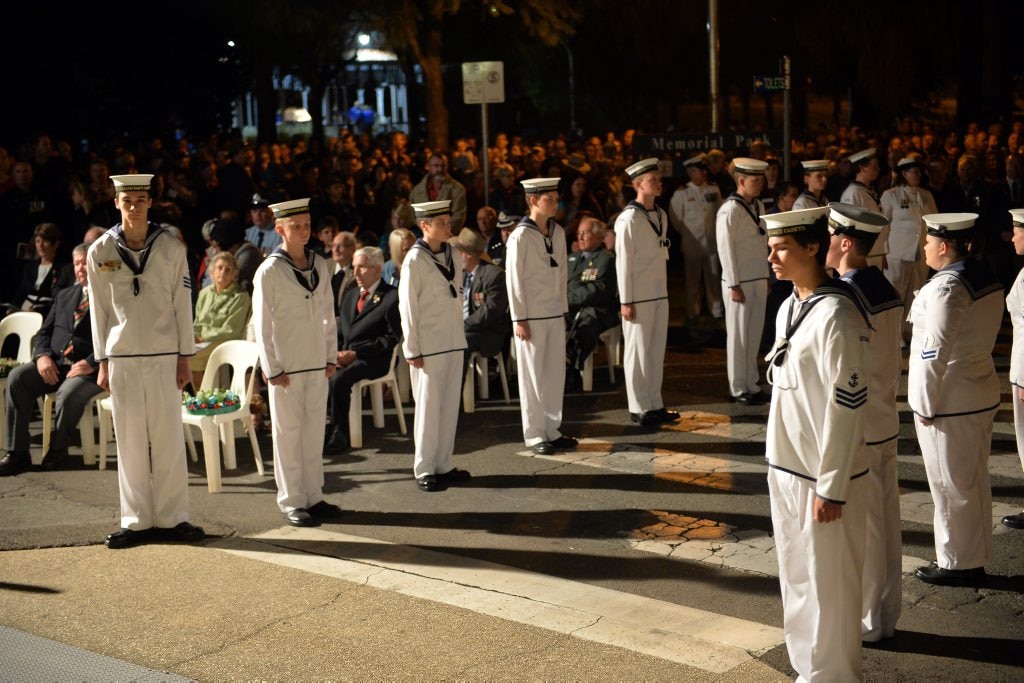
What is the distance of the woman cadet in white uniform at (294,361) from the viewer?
870cm

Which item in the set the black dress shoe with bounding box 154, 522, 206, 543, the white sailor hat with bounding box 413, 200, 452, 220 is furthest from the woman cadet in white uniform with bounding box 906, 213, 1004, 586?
the black dress shoe with bounding box 154, 522, 206, 543

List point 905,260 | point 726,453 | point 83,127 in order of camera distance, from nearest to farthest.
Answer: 1. point 726,453
2. point 905,260
3. point 83,127

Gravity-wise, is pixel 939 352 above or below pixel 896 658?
above

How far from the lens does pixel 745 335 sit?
12.1m

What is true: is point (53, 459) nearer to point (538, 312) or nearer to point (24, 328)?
point (24, 328)

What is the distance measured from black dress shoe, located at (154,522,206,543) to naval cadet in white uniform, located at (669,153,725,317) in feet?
31.7

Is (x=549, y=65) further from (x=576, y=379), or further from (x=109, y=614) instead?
(x=109, y=614)

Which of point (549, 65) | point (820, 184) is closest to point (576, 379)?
point (820, 184)

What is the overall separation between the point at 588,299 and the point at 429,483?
13.7 feet

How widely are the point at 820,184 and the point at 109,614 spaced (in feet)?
28.7

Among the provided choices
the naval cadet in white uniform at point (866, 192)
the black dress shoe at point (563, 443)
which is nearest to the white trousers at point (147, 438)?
the black dress shoe at point (563, 443)

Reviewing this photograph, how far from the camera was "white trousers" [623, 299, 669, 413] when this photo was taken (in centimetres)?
1138

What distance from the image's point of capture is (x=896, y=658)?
6.17 m

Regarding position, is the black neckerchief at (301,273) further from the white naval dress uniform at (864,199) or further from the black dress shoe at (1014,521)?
the white naval dress uniform at (864,199)
